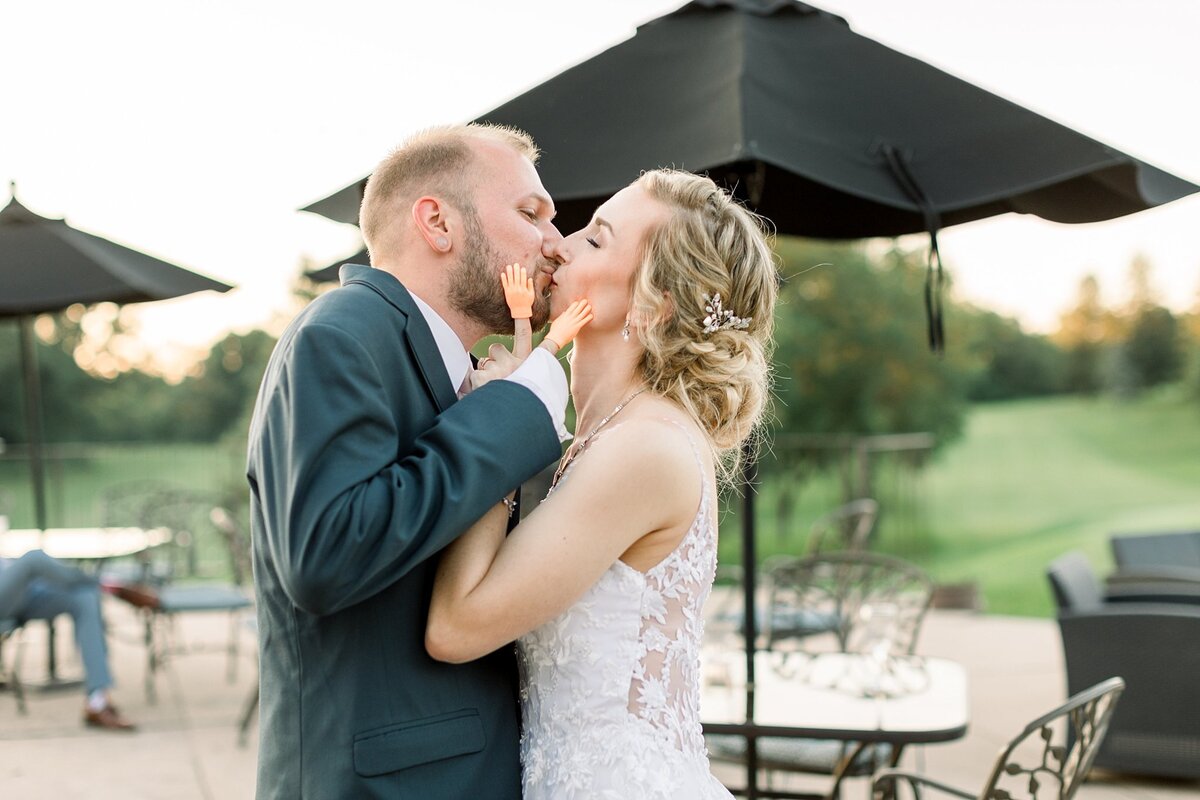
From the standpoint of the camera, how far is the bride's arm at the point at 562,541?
1.64 m

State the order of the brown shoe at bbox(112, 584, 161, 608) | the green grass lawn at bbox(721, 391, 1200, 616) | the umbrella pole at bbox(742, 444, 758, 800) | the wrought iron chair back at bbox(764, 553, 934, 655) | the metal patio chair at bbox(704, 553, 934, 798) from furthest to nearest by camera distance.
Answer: the green grass lawn at bbox(721, 391, 1200, 616) < the brown shoe at bbox(112, 584, 161, 608) < the wrought iron chair back at bbox(764, 553, 934, 655) < the metal patio chair at bbox(704, 553, 934, 798) < the umbrella pole at bbox(742, 444, 758, 800)

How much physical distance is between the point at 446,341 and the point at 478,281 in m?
0.12

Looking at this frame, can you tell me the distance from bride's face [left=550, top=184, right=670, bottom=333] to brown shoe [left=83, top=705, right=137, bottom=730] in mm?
4808

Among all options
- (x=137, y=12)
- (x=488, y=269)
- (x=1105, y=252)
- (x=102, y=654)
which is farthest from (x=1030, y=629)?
(x=1105, y=252)

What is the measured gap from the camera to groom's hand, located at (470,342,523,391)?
176 cm

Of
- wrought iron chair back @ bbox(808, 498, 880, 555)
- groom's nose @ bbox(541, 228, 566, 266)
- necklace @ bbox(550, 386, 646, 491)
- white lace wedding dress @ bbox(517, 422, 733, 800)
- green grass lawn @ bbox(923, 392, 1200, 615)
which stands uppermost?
groom's nose @ bbox(541, 228, 566, 266)

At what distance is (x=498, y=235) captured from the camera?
1.93 metres

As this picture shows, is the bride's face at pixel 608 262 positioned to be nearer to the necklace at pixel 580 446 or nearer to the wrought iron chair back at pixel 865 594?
the necklace at pixel 580 446

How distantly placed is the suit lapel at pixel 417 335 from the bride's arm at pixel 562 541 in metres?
0.20

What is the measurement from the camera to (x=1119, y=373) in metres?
30.4

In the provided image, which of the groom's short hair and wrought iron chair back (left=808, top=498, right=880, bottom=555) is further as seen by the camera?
wrought iron chair back (left=808, top=498, right=880, bottom=555)

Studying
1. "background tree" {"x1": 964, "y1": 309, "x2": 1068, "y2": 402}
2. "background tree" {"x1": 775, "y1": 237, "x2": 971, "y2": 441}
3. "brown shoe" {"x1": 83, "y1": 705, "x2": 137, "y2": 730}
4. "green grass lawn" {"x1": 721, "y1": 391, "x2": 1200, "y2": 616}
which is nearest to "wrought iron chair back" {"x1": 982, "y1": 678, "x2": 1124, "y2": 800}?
"brown shoe" {"x1": 83, "y1": 705, "x2": 137, "y2": 730}

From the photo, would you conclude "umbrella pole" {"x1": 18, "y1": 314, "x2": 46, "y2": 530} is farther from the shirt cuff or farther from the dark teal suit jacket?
the shirt cuff

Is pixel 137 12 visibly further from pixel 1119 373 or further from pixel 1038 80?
pixel 1119 373
